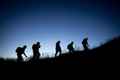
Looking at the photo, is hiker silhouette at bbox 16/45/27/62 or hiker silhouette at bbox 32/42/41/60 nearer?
hiker silhouette at bbox 16/45/27/62

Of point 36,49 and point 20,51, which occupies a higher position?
point 36,49

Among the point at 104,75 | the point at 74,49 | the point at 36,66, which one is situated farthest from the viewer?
the point at 74,49

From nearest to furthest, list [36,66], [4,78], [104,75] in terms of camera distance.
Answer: [104,75] → [4,78] → [36,66]

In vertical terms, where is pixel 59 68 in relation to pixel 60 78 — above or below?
above

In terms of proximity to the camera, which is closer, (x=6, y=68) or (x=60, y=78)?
(x=60, y=78)

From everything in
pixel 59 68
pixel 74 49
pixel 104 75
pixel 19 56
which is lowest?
pixel 104 75

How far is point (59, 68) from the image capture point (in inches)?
Result: 650

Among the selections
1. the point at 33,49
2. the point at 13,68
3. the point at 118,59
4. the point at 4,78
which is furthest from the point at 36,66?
the point at 118,59

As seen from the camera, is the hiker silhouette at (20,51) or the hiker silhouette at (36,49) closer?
the hiker silhouette at (20,51)

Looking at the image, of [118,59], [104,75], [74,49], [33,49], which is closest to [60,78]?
[104,75]

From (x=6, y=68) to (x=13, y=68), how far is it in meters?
0.65

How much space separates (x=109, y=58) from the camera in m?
17.3

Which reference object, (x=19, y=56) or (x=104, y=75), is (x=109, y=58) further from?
(x=19, y=56)

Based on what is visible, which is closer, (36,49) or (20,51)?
(20,51)
